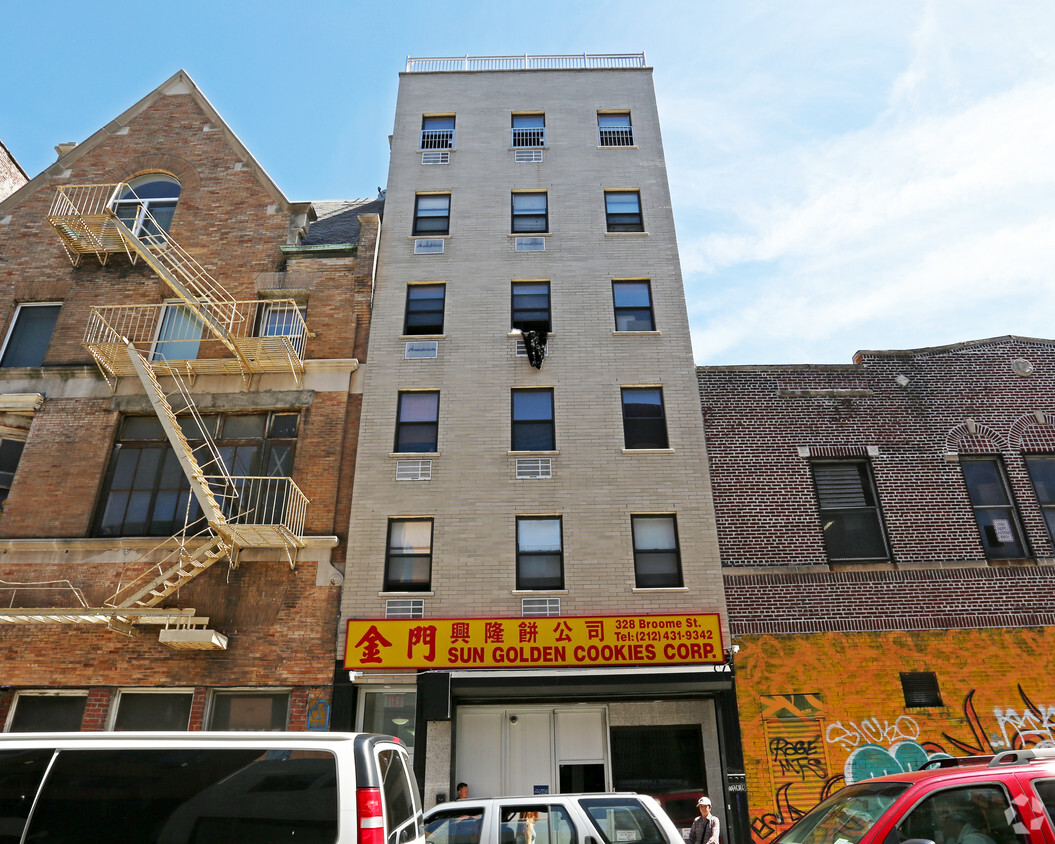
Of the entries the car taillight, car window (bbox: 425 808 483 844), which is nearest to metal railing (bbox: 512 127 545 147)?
car window (bbox: 425 808 483 844)

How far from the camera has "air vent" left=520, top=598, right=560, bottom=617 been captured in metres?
13.9

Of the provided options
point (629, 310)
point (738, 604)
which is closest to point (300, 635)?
point (738, 604)

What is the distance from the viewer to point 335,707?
1305 centimetres

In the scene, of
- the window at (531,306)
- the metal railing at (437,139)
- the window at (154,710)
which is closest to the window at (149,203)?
the metal railing at (437,139)

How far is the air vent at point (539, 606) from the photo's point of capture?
1395 cm

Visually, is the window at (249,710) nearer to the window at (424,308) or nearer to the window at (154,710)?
the window at (154,710)

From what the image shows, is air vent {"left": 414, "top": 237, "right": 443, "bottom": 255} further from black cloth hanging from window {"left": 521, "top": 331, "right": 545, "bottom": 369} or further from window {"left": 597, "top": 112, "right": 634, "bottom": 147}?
window {"left": 597, "top": 112, "right": 634, "bottom": 147}

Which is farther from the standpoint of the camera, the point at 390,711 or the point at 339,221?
the point at 339,221

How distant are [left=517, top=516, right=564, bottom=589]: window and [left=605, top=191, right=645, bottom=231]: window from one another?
8569 mm

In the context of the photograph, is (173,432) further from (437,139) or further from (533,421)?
(437,139)

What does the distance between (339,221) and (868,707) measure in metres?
18.4

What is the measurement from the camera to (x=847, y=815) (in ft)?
19.4

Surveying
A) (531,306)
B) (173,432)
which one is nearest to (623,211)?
(531,306)

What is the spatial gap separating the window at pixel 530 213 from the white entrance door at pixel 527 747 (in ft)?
39.5
